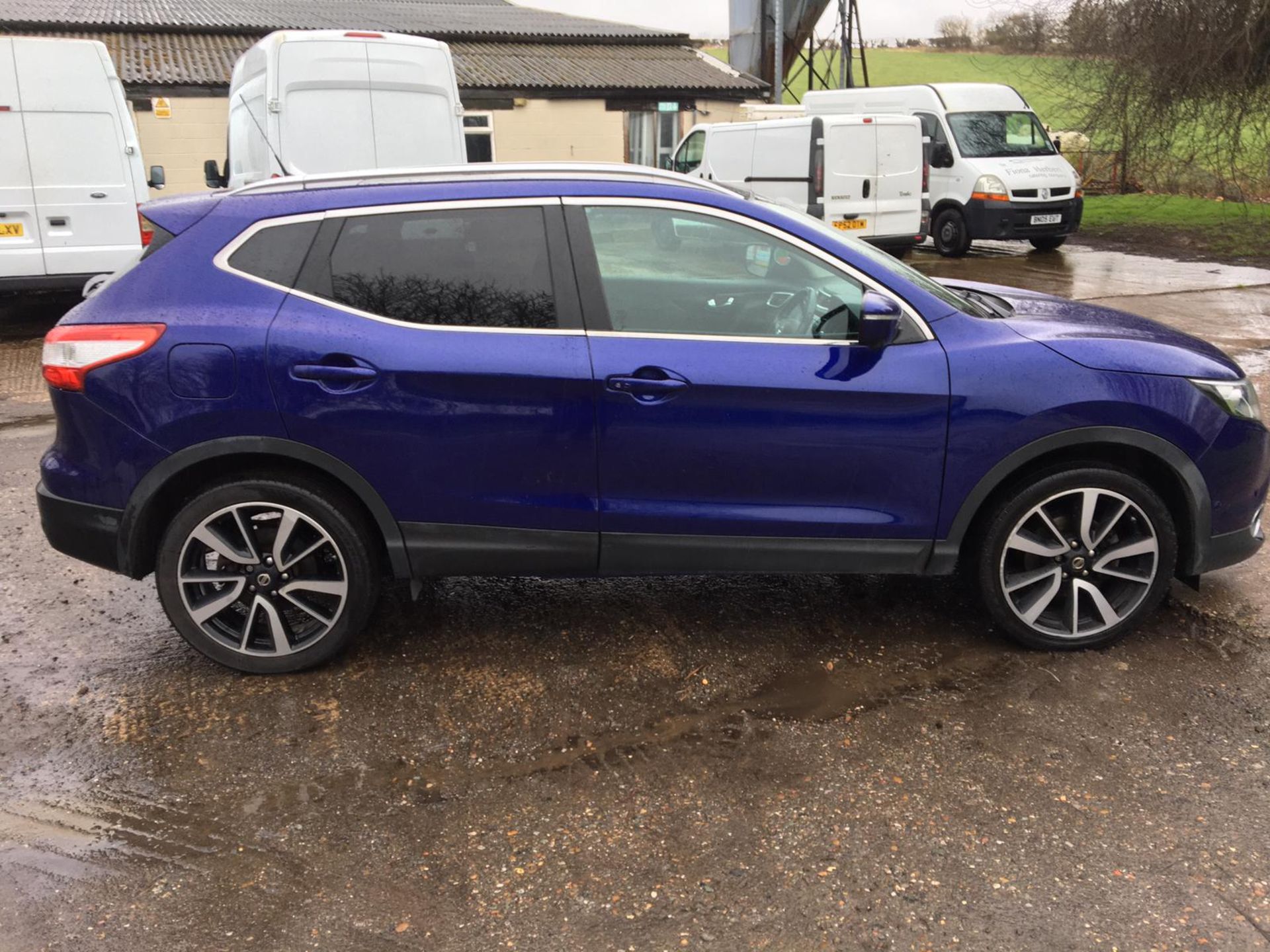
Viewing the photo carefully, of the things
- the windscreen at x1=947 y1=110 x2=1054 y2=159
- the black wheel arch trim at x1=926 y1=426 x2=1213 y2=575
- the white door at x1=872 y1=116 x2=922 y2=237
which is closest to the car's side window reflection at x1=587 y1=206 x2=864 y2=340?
the black wheel arch trim at x1=926 y1=426 x2=1213 y2=575

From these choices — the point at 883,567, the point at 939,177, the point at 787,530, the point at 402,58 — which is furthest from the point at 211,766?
the point at 939,177

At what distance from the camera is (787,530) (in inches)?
149

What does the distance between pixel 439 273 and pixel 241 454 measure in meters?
0.92

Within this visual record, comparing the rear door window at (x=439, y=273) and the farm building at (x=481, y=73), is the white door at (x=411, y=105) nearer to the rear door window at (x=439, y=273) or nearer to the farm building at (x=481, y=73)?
the rear door window at (x=439, y=273)

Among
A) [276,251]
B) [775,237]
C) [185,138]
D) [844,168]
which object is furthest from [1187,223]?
[276,251]

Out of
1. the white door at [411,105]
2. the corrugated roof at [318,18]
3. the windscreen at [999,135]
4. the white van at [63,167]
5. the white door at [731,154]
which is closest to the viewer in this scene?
the white van at [63,167]

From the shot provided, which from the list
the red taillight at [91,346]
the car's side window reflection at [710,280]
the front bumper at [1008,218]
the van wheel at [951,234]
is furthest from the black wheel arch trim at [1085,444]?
the van wheel at [951,234]

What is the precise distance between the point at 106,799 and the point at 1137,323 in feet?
13.3

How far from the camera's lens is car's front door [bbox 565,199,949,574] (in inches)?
143

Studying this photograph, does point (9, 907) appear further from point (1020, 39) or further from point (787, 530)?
point (1020, 39)

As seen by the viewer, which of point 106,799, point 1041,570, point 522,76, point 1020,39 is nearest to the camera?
point 106,799

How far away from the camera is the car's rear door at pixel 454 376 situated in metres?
3.61

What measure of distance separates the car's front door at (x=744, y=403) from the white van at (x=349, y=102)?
6900mm

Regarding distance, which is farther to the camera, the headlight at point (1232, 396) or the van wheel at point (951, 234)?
the van wheel at point (951, 234)
